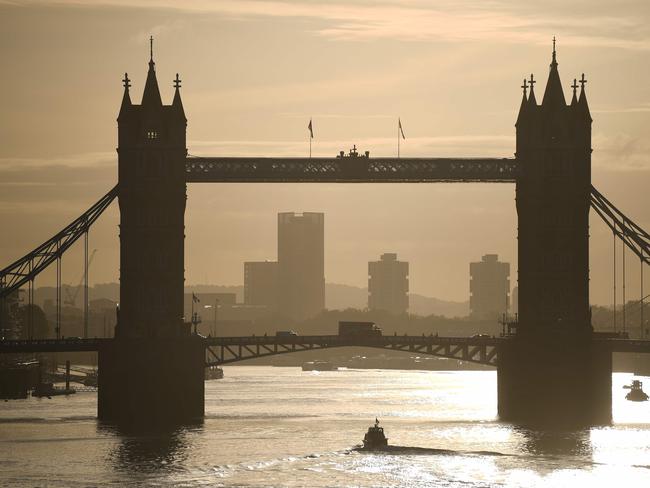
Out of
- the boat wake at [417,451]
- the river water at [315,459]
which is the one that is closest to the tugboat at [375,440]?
the boat wake at [417,451]

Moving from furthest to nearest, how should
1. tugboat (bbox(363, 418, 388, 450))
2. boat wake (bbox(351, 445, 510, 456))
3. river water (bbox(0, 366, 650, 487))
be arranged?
tugboat (bbox(363, 418, 388, 450)), boat wake (bbox(351, 445, 510, 456)), river water (bbox(0, 366, 650, 487))

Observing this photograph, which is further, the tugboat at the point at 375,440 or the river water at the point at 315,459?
the tugboat at the point at 375,440

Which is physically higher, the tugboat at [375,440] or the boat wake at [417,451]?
the tugboat at [375,440]

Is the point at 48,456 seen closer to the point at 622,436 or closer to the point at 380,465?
the point at 380,465

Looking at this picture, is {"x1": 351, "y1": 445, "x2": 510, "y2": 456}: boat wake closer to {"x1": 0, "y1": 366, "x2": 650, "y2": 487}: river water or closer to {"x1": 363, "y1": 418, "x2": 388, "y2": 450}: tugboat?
{"x1": 0, "y1": 366, "x2": 650, "y2": 487}: river water

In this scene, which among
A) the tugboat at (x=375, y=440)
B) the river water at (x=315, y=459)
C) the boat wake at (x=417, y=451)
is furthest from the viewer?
the tugboat at (x=375, y=440)

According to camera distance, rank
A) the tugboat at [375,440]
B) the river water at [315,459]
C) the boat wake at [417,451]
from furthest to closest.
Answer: the tugboat at [375,440]
the boat wake at [417,451]
the river water at [315,459]

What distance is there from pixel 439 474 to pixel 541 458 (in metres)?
14.1

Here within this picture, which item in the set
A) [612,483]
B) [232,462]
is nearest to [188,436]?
[232,462]

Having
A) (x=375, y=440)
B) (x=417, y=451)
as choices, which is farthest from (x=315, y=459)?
(x=417, y=451)

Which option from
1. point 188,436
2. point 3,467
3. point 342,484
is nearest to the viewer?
point 342,484

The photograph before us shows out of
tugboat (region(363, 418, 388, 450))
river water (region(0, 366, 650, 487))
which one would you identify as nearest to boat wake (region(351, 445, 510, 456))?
river water (region(0, 366, 650, 487))

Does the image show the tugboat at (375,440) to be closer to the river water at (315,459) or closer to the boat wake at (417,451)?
the boat wake at (417,451)

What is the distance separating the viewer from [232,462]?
169 meters
